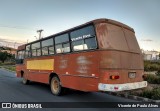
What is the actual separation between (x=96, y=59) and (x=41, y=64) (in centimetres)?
565

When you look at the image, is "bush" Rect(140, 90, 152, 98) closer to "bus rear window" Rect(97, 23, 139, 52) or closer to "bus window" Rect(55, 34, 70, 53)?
"bus rear window" Rect(97, 23, 139, 52)

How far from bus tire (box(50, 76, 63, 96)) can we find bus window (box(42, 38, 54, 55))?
4.72 feet

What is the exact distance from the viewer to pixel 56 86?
1243 cm

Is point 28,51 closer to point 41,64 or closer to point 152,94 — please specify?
point 41,64

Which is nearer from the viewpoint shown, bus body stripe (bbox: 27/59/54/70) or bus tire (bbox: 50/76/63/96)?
bus tire (bbox: 50/76/63/96)

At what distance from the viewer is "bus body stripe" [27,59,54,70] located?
42.6ft

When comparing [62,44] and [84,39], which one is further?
[62,44]

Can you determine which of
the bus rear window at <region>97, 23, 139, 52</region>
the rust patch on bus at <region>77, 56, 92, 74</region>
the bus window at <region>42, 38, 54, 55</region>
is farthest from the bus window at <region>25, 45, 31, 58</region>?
the bus rear window at <region>97, 23, 139, 52</region>

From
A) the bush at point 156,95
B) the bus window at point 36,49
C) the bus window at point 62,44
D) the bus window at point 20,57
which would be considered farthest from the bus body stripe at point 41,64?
the bush at point 156,95

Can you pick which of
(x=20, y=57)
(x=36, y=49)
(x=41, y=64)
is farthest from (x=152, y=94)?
(x=20, y=57)

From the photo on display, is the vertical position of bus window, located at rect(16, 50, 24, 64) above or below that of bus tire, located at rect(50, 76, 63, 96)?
above

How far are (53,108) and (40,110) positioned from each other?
1.82 ft

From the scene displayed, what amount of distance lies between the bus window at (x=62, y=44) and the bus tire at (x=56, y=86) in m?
1.43

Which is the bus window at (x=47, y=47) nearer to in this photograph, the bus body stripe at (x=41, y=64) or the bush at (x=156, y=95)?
the bus body stripe at (x=41, y=64)
